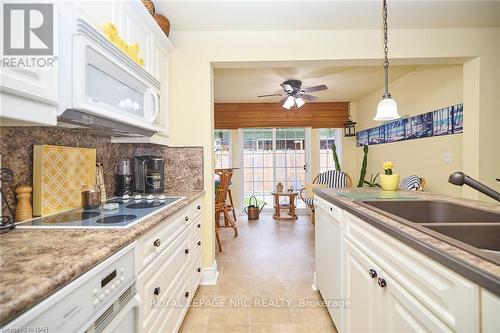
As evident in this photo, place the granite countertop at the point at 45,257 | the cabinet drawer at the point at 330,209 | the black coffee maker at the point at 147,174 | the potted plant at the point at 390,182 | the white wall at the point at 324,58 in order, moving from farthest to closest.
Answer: the white wall at the point at 324,58, the black coffee maker at the point at 147,174, the potted plant at the point at 390,182, the cabinet drawer at the point at 330,209, the granite countertop at the point at 45,257

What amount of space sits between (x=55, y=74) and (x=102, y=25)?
1.58 ft

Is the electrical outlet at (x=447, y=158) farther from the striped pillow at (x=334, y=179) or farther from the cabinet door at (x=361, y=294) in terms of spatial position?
the cabinet door at (x=361, y=294)

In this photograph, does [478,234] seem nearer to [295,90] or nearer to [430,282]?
[430,282]

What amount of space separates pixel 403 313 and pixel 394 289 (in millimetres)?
77

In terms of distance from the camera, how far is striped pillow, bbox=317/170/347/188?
4.43m

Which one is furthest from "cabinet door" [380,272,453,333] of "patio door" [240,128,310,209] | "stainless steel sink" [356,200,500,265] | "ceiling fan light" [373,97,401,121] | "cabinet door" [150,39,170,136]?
"patio door" [240,128,310,209]

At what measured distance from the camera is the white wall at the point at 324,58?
88.4 inches

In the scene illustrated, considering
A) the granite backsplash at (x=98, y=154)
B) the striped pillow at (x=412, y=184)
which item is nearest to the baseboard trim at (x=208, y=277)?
the granite backsplash at (x=98, y=154)

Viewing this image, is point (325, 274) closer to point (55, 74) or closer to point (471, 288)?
point (471, 288)

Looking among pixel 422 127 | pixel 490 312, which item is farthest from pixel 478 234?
pixel 422 127

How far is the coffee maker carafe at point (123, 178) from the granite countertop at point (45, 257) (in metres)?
1.01

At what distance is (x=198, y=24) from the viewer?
85.3 inches

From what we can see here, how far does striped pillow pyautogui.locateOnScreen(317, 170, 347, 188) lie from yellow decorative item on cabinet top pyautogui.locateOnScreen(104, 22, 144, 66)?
12.2ft

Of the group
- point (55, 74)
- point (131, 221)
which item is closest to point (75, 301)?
point (131, 221)
